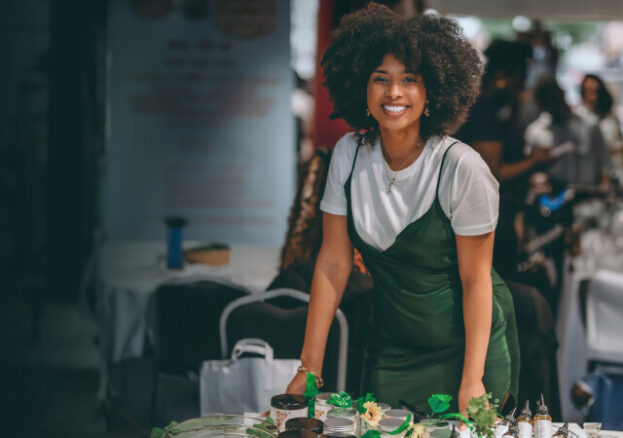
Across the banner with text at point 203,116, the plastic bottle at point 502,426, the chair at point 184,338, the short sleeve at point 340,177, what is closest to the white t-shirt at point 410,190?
the short sleeve at point 340,177

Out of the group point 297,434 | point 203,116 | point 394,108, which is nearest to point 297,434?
point 297,434

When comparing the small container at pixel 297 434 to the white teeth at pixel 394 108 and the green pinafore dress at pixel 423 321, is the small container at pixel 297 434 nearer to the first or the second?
the green pinafore dress at pixel 423 321

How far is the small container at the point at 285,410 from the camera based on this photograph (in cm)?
146

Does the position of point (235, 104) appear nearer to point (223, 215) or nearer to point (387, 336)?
point (223, 215)

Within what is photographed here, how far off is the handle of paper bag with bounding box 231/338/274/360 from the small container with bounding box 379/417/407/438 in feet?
1.79

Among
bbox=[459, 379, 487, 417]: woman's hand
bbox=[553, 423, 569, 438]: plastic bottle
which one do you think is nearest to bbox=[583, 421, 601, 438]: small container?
bbox=[553, 423, 569, 438]: plastic bottle

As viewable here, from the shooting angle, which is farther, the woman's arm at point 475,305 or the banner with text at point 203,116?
the banner with text at point 203,116

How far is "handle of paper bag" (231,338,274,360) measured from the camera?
1.91 meters

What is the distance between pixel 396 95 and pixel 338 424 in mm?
765

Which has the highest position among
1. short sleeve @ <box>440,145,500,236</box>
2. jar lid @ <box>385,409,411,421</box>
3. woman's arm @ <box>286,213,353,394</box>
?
short sleeve @ <box>440,145,500,236</box>

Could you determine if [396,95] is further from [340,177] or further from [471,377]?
[471,377]

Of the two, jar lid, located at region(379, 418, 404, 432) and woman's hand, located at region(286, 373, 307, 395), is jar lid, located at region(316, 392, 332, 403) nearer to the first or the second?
jar lid, located at region(379, 418, 404, 432)

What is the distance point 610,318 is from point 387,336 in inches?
45.3

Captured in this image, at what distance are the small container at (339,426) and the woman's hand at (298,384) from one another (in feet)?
1.27
